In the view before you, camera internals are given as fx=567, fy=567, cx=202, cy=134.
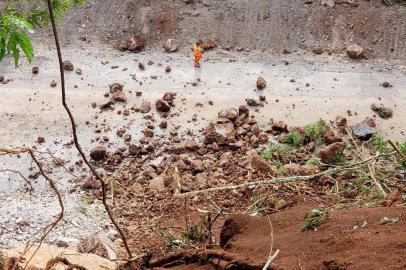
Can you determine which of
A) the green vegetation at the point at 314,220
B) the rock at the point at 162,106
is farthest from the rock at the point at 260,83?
the green vegetation at the point at 314,220

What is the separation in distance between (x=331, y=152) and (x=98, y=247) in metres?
2.29

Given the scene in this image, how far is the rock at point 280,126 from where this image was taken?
567cm

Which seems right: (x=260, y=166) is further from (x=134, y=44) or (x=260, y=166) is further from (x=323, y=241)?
(x=134, y=44)

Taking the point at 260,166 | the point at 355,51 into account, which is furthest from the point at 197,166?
the point at 355,51

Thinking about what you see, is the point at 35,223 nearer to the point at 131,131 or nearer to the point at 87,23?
the point at 131,131

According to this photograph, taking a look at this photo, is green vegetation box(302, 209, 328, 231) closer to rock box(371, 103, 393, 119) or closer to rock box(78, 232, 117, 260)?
rock box(78, 232, 117, 260)

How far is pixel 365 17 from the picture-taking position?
22.5 feet

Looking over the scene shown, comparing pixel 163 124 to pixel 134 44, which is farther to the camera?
pixel 134 44

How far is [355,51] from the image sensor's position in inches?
259

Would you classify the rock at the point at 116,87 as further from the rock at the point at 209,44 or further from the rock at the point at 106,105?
the rock at the point at 209,44

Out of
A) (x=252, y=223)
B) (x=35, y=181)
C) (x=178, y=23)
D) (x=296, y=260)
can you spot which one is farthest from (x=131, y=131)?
(x=296, y=260)

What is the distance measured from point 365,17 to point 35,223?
4.49 metres

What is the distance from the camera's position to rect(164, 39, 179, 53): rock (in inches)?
262

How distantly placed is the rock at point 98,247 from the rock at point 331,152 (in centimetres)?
208
